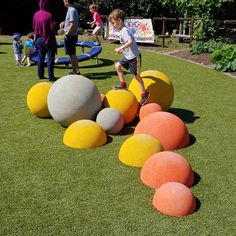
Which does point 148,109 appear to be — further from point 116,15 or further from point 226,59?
point 226,59

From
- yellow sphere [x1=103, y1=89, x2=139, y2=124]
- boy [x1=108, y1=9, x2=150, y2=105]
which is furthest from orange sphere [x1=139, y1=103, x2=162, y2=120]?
boy [x1=108, y1=9, x2=150, y2=105]

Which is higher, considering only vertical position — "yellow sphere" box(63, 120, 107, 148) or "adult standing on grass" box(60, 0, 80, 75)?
"adult standing on grass" box(60, 0, 80, 75)

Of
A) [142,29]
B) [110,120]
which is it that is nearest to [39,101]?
[110,120]

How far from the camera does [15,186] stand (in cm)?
506

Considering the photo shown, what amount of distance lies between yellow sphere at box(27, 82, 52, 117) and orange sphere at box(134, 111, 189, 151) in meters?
2.20

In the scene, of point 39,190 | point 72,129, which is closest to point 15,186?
point 39,190

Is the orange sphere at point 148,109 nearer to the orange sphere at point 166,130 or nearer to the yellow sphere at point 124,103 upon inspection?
the yellow sphere at point 124,103

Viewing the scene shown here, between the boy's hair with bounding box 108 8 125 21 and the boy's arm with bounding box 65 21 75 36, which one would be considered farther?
the boy's arm with bounding box 65 21 75 36

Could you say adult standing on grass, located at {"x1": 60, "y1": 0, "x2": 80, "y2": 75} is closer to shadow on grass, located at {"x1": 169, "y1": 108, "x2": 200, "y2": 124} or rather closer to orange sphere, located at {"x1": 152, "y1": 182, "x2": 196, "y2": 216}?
shadow on grass, located at {"x1": 169, "y1": 108, "x2": 200, "y2": 124}

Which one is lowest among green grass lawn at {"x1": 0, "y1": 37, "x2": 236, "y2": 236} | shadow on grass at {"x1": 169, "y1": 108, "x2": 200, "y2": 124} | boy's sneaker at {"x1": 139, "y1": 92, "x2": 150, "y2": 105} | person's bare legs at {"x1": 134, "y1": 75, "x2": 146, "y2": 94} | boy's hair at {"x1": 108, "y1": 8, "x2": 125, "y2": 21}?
shadow on grass at {"x1": 169, "y1": 108, "x2": 200, "y2": 124}

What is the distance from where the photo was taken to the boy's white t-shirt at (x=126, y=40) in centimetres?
781

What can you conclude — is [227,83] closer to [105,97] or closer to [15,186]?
[105,97]

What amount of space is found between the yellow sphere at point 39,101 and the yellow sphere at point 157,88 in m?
1.77

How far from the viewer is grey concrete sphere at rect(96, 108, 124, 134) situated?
22.4ft
